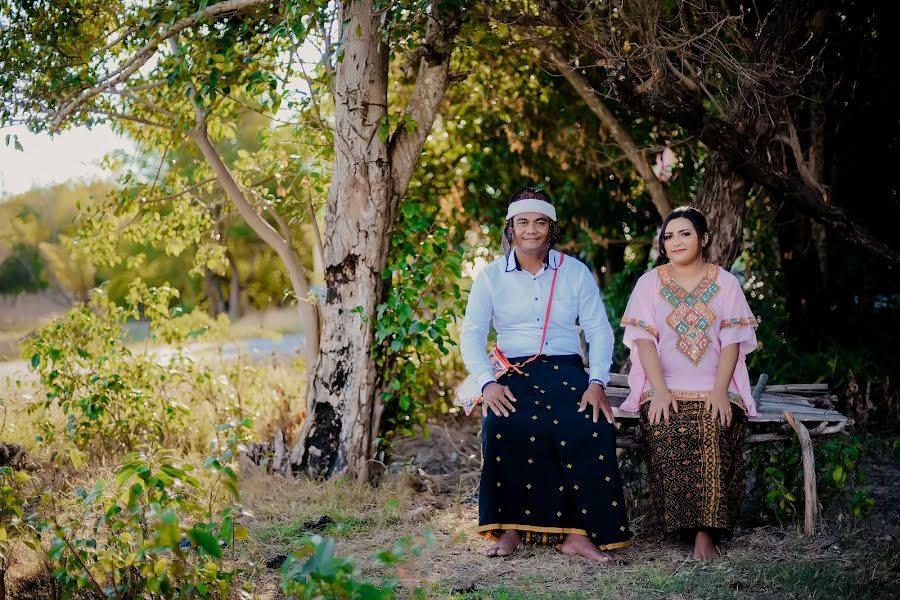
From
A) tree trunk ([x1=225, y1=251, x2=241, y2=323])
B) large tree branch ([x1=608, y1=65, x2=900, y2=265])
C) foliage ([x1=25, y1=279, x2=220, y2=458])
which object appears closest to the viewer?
large tree branch ([x1=608, y1=65, x2=900, y2=265])

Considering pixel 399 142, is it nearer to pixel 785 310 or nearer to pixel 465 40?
pixel 465 40

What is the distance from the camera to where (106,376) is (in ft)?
17.6

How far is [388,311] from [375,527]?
1275 millimetres

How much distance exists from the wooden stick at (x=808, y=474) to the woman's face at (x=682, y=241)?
2.89 ft

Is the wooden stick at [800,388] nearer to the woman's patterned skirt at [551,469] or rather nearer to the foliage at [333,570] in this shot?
the woman's patterned skirt at [551,469]

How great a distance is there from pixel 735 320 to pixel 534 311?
3.10 ft

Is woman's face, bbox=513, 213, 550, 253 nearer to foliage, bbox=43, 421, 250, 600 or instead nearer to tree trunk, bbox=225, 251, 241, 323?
foliage, bbox=43, 421, 250, 600

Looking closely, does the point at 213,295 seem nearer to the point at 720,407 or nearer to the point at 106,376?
the point at 106,376

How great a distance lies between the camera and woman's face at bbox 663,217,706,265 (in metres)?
4.00

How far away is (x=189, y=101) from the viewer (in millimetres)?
5652

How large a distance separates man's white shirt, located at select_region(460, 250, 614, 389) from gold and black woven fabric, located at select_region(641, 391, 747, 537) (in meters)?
0.45

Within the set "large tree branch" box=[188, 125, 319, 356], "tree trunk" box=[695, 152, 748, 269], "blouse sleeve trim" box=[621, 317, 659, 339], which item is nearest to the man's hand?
"blouse sleeve trim" box=[621, 317, 659, 339]

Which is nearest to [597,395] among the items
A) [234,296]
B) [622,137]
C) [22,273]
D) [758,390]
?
[758,390]

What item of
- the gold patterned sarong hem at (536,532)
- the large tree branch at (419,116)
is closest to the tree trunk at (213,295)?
the large tree branch at (419,116)
